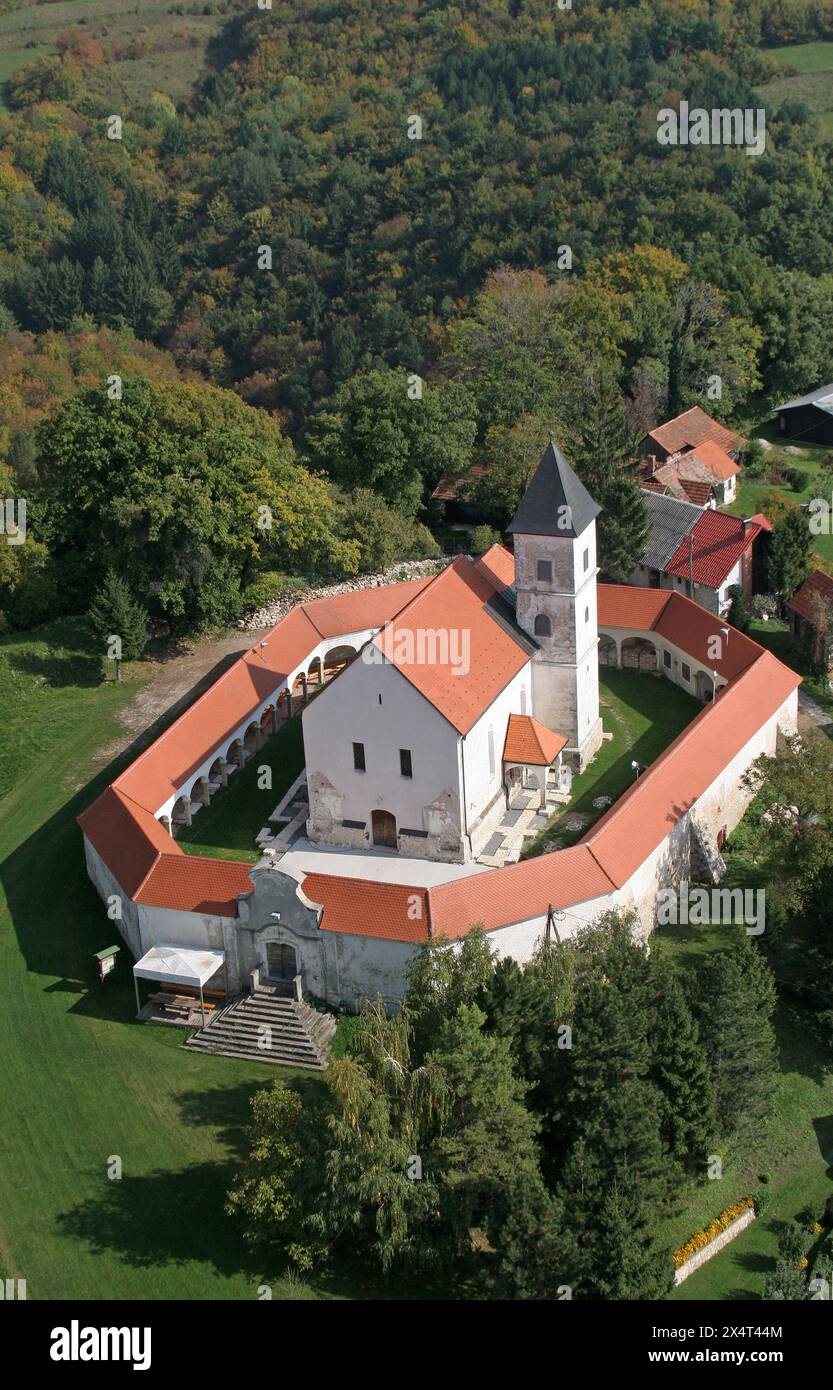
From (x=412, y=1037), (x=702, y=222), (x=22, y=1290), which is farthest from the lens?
(x=702, y=222)

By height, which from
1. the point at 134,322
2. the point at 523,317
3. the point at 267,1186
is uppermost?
the point at 134,322

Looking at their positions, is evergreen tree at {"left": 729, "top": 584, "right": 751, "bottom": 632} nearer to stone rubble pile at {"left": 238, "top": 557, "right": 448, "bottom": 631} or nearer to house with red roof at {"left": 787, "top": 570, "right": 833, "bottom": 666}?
house with red roof at {"left": 787, "top": 570, "right": 833, "bottom": 666}

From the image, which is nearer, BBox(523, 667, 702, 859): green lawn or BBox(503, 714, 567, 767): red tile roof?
BBox(503, 714, 567, 767): red tile roof

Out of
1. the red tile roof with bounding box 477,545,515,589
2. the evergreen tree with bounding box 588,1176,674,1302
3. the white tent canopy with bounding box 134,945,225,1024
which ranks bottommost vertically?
the evergreen tree with bounding box 588,1176,674,1302

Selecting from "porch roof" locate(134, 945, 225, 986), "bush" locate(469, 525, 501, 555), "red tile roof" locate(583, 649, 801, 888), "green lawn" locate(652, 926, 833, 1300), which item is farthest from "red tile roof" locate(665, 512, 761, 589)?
"porch roof" locate(134, 945, 225, 986)

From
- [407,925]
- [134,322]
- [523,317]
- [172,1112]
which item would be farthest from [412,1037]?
[134,322]

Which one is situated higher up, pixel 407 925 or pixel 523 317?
pixel 523 317

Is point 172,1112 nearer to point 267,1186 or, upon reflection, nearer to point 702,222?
point 267,1186

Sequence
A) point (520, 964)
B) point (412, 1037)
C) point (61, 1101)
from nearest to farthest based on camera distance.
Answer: point (412, 1037), point (61, 1101), point (520, 964)

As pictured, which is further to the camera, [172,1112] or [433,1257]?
[172,1112]
